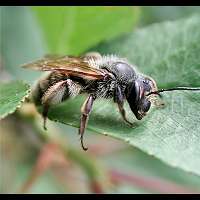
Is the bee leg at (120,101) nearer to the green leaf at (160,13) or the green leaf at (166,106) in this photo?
the green leaf at (166,106)

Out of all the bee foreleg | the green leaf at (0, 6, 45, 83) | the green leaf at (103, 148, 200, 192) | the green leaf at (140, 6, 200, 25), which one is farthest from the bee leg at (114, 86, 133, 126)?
the green leaf at (140, 6, 200, 25)

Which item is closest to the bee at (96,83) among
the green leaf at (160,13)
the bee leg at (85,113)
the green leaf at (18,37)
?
the bee leg at (85,113)

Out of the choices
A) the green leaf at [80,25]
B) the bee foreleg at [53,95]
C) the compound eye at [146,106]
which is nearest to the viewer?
the compound eye at [146,106]

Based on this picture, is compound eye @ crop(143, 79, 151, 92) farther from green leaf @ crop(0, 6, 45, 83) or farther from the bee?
green leaf @ crop(0, 6, 45, 83)

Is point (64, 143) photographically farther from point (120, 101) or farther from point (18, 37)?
point (18, 37)

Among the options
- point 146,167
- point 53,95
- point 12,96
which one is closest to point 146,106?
point 53,95

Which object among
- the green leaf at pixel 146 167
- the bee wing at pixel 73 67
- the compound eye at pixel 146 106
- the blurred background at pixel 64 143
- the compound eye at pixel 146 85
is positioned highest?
the bee wing at pixel 73 67
